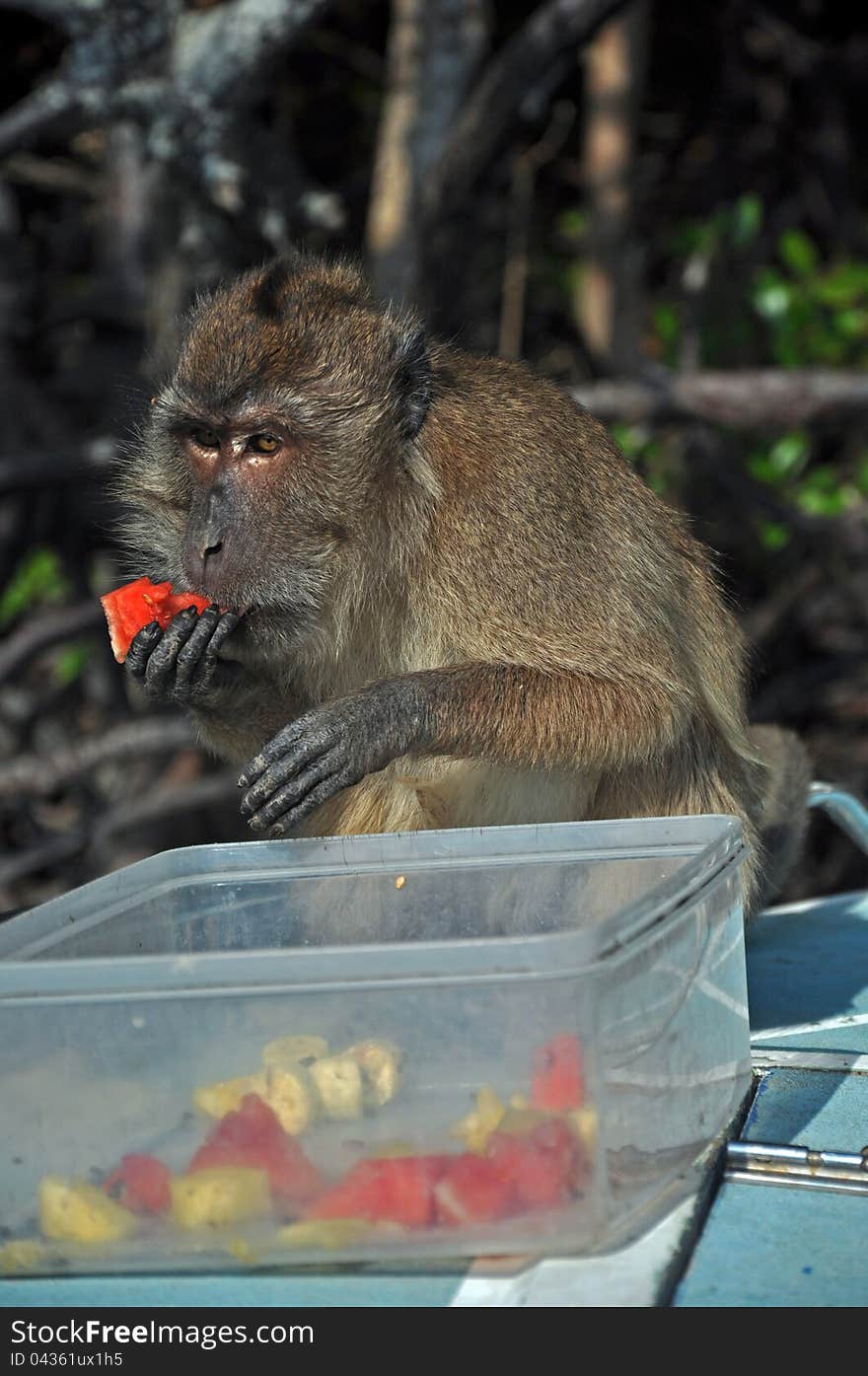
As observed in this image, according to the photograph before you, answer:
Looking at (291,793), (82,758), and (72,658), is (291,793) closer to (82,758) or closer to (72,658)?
(82,758)

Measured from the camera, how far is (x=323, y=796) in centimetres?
290

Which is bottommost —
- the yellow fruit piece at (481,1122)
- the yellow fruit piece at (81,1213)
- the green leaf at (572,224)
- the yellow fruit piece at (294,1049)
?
the yellow fruit piece at (81,1213)

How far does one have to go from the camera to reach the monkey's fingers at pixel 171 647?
123 inches

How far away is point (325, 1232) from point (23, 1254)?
1.36 feet

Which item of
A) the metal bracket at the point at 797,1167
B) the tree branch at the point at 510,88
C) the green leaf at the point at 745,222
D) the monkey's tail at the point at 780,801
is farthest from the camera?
the green leaf at the point at 745,222

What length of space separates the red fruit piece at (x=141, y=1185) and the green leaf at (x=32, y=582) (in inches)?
205

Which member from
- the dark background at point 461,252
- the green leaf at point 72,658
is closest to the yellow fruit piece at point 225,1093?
the dark background at point 461,252

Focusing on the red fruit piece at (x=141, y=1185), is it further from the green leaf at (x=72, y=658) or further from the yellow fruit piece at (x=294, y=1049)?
the green leaf at (x=72, y=658)

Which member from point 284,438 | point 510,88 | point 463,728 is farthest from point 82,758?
point 463,728

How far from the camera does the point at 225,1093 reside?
6.97 feet

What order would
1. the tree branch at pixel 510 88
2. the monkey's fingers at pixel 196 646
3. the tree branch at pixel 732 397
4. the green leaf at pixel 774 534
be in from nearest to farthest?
the monkey's fingers at pixel 196 646, the tree branch at pixel 510 88, the tree branch at pixel 732 397, the green leaf at pixel 774 534

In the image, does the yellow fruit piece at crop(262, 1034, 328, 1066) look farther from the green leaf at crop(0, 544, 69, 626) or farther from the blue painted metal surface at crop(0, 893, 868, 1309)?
the green leaf at crop(0, 544, 69, 626)

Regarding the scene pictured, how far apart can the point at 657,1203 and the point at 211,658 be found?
1.43 m
